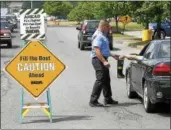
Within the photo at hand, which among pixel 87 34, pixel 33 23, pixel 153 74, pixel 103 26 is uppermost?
pixel 33 23

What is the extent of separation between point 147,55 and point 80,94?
2.94 m

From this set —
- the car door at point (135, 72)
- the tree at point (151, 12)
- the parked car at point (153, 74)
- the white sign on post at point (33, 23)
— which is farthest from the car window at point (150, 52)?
the tree at point (151, 12)

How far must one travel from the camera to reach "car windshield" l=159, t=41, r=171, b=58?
10266mm

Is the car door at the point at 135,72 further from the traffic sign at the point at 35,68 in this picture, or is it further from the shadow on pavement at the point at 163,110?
the traffic sign at the point at 35,68

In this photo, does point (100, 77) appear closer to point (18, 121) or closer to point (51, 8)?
point (18, 121)

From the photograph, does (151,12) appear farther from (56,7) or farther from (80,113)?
(56,7)

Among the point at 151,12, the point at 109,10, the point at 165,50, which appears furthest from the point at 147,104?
the point at 109,10

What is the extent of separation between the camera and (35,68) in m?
9.84

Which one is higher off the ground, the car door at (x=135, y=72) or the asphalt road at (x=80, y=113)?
the car door at (x=135, y=72)

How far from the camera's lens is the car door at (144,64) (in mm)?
10578

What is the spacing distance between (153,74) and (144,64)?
0.79m

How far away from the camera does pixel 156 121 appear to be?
9602mm

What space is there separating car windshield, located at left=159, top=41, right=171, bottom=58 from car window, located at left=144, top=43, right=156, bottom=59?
0.20m

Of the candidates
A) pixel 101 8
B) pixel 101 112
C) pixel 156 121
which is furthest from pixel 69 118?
→ pixel 101 8
